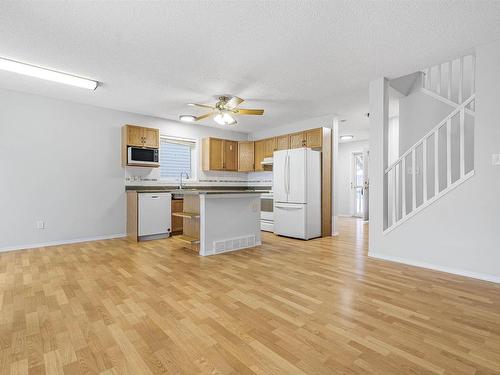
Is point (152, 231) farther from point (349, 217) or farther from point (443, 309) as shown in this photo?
point (349, 217)

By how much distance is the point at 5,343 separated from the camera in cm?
167

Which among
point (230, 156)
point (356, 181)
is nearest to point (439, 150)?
point (230, 156)

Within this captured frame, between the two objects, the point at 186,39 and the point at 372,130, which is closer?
the point at 186,39

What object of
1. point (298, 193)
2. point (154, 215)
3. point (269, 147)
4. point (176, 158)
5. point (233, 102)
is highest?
point (233, 102)

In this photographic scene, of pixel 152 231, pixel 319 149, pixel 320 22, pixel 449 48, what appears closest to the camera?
pixel 320 22

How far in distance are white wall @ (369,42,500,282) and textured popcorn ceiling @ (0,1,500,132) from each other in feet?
1.83

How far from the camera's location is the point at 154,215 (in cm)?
497

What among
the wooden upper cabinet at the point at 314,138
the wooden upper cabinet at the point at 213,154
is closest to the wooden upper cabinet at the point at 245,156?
the wooden upper cabinet at the point at 213,154

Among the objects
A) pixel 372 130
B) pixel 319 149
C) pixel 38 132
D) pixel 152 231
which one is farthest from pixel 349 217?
pixel 38 132

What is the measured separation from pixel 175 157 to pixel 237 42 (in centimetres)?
387

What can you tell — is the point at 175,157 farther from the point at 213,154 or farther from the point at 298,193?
the point at 298,193

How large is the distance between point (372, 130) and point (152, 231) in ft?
13.8

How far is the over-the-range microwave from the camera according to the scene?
5031 millimetres

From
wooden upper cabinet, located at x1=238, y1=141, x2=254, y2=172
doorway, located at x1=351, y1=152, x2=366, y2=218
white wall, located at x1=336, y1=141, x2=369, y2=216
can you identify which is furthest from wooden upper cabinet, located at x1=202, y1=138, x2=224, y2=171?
doorway, located at x1=351, y1=152, x2=366, y2=218
